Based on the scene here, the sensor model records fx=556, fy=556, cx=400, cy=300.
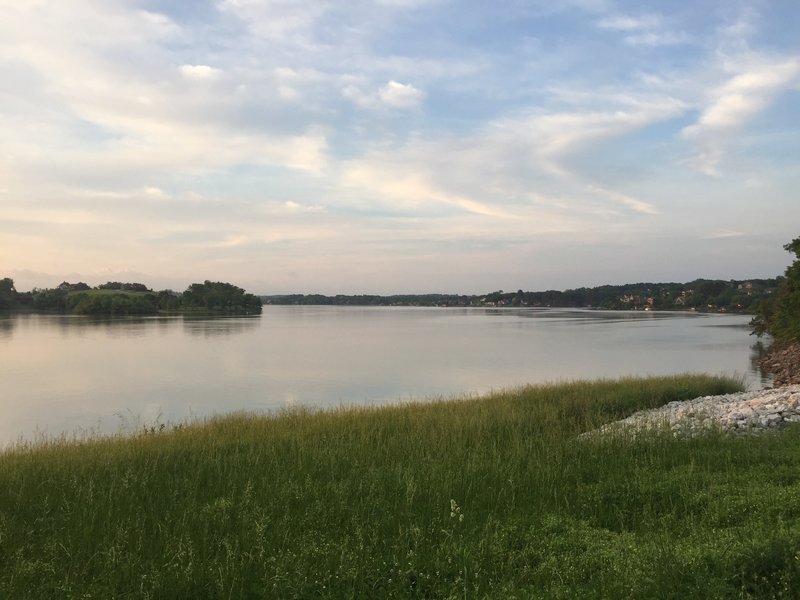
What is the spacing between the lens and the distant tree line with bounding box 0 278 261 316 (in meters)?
114

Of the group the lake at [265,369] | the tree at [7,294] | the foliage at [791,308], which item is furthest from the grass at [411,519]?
the tree at [7,294]

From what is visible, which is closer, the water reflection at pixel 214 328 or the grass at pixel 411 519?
the grass at pixel 411 519

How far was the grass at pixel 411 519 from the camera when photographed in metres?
4.22

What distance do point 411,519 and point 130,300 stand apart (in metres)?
124

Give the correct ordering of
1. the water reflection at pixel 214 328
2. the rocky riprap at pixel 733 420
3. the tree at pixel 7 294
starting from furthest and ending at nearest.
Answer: the tree at pixel 7 294 → the water reflection at pixel 214 328 → the rocky riprap at pixel 733 420

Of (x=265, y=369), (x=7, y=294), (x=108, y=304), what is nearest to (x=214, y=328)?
(x=265, y=369)

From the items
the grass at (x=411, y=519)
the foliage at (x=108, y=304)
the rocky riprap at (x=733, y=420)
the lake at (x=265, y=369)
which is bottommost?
the lake at (x=265, y=369)

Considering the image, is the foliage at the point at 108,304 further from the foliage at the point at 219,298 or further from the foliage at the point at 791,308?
the foliage at the point at 791,308

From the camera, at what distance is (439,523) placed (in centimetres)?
553

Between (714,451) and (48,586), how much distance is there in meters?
8.15

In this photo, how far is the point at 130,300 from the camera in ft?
380

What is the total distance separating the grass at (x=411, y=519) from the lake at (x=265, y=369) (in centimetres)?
833

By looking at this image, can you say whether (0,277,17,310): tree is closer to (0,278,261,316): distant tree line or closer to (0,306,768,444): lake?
(0,278,261,316): distant tree line

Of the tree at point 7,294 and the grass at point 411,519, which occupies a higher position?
the tree at point 7,294
